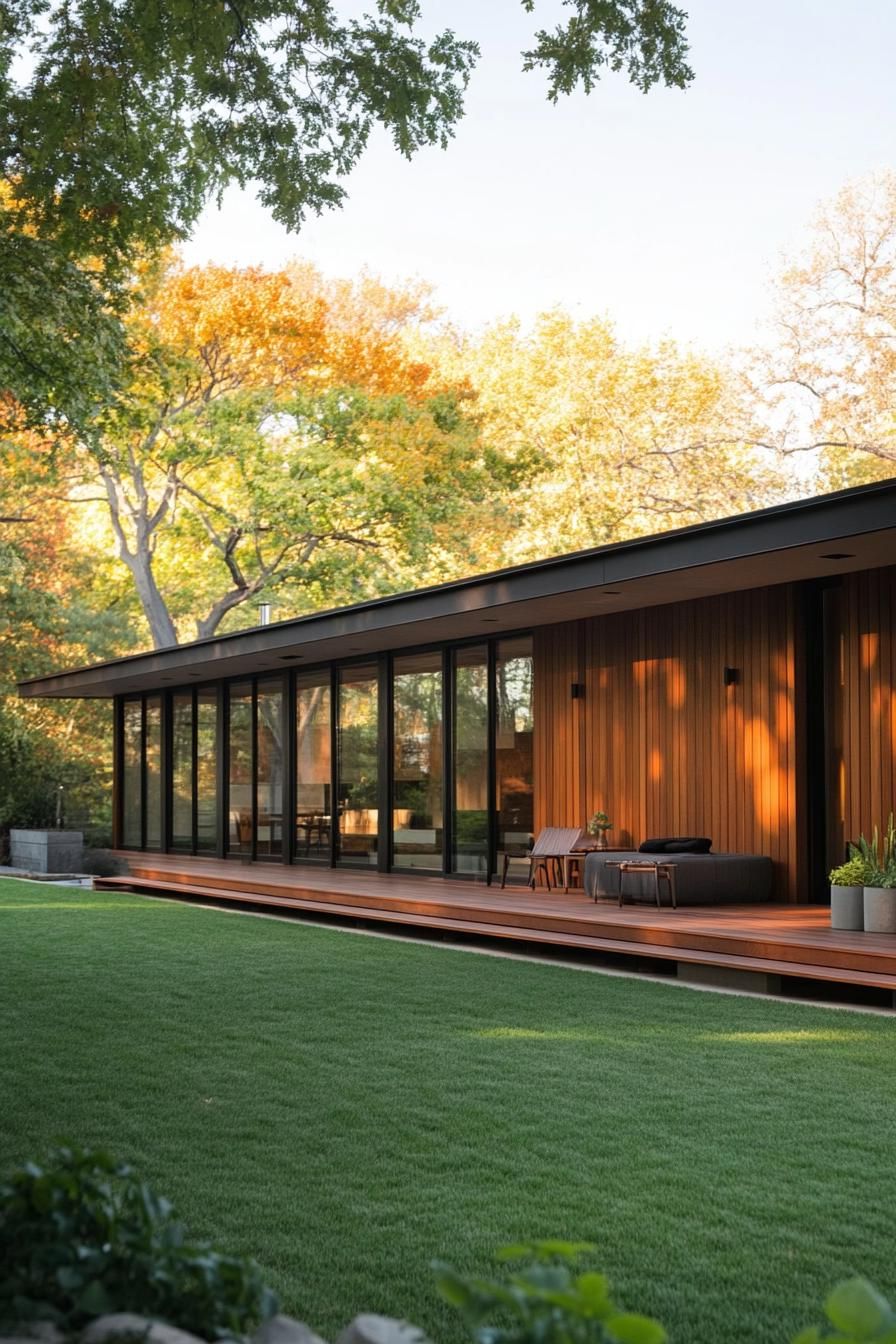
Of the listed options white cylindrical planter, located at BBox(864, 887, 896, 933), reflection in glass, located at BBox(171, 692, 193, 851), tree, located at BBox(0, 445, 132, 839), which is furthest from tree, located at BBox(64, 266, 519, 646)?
white cylindrical planter, located at BBox(864, 887, 896, 933)

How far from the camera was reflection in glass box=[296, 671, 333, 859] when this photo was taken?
17.7 metres

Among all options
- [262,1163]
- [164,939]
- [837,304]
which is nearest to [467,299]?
[837,304]

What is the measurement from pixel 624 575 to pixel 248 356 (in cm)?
1579

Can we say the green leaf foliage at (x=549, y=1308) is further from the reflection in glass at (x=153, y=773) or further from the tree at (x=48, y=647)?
the tree at (x=48, y=647)

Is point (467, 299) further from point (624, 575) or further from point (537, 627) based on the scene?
point (624, 575)

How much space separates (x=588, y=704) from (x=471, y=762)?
68.5 inches

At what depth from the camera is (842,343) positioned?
22891 mm

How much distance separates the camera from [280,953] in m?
10.1

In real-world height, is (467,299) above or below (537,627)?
above

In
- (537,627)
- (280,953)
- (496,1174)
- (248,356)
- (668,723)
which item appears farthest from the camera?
(248,356)

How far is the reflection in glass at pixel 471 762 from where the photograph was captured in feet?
48.5

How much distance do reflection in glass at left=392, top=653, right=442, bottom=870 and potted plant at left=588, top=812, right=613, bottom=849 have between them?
8.40ft

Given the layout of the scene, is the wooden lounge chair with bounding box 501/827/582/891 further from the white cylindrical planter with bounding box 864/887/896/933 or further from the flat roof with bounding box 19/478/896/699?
the white cylindrical planter with bounding box 864/887/896/933

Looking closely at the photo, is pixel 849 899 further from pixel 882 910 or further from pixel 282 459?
pixel 282 459
